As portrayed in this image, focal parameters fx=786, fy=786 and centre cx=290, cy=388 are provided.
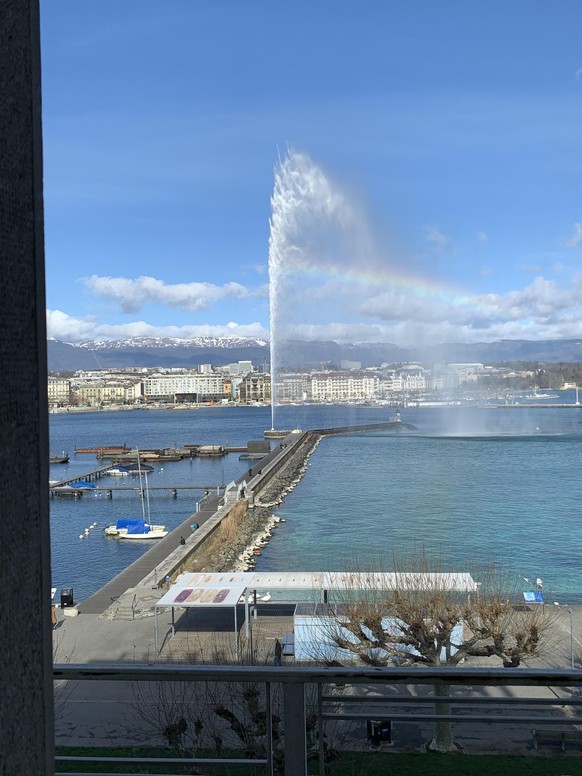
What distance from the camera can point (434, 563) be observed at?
1179cm

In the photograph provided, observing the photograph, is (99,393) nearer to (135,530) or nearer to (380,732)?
(135,530)

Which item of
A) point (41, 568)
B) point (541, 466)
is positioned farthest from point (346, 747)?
point (541, 466)

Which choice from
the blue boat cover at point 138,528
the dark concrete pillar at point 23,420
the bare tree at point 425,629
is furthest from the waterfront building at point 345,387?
the dark concrete pillar at point 23,420

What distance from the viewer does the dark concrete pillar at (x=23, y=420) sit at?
640mm

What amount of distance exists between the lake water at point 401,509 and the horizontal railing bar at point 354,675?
940 centimetres

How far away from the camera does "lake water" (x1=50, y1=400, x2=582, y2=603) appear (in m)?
13.0

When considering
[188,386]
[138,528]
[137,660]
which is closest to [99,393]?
[188,386]

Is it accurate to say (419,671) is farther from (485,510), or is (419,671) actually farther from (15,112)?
(485,510)

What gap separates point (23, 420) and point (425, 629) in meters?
5.95

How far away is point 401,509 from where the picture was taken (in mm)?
17922

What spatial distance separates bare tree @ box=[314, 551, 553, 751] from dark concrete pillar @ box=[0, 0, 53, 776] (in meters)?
5.19

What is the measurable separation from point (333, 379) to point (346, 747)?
94167 millimetres

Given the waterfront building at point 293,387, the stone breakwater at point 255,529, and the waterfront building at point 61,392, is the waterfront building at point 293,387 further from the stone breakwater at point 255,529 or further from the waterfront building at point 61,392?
the stone breakwater at point 255,529

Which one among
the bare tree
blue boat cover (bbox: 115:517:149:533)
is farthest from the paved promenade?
blue boat cover (bbox: 115:517:149:533)
